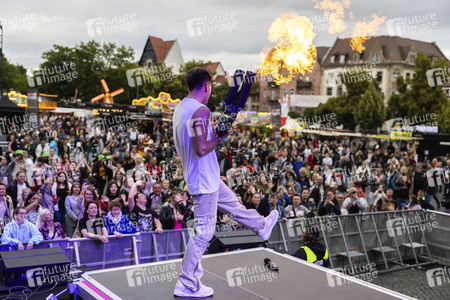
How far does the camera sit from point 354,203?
10.7 metres

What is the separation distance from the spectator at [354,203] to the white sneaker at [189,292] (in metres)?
7.08

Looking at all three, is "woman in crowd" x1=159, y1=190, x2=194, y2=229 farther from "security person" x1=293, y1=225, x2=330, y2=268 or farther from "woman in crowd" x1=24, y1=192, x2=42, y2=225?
"security person" x1=293, y1=225, x2=330, y2=268

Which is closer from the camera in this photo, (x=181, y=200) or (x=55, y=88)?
(x=181, y=200)

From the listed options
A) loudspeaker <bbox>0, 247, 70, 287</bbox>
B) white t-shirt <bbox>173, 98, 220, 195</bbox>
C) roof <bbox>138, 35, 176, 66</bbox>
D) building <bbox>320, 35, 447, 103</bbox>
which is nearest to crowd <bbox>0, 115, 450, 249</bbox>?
loudspeaker <bbox>0, 247, 70, 287</bbox>

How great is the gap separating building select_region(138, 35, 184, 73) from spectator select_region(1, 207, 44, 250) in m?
76.4

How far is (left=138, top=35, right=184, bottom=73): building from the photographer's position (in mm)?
81438

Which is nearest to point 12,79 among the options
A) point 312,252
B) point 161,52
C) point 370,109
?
point 161,52

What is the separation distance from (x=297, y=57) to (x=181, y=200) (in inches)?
154

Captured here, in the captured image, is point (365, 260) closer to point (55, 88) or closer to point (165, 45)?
point (55, 88)

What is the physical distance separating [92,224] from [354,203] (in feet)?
21.0

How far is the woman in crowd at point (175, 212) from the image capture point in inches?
323

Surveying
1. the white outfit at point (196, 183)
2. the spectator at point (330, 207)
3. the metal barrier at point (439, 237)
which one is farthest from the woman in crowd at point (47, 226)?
the metal barrier at point (439, 237)

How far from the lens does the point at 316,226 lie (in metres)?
9.09

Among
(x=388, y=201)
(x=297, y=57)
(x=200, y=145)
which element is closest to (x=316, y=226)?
(x=388, y=201)
